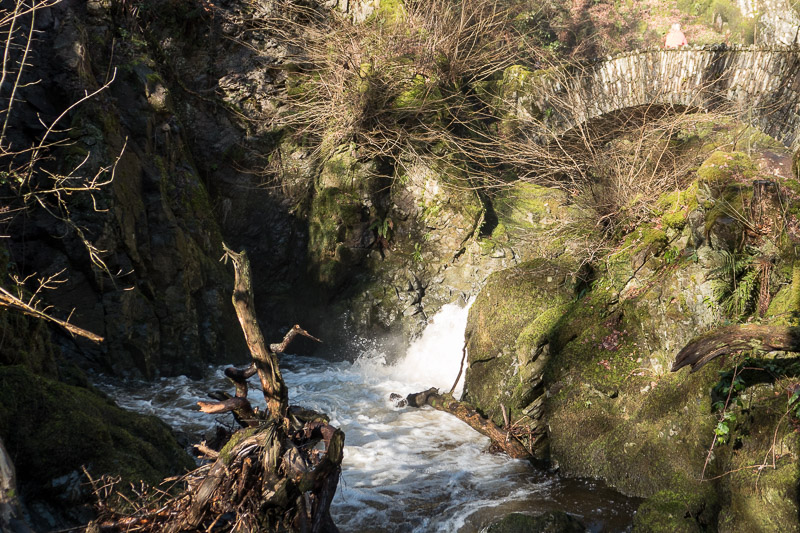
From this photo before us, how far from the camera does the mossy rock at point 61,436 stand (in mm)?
4168

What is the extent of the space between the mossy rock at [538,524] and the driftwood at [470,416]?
1.75 metres

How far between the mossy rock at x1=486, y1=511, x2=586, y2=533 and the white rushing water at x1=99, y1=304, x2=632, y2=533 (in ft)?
1.26

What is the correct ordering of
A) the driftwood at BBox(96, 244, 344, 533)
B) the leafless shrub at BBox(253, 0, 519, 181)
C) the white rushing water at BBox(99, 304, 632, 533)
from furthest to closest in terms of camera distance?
1. the leafless shrub at BBox(253, 0, 519, 181)
2. the white rushing water at BBox(99, 304, 632, 533)
3. the driftwood at BBox(96, 244, 344, 533)

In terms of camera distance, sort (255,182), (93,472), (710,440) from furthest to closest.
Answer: (255,182)
(710,440)
(93,472)

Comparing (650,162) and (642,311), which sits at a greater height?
(650,162)

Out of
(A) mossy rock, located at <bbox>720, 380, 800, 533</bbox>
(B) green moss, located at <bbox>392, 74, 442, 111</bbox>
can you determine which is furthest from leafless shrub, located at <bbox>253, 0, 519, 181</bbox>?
(A) mossy rock, located at <bbox>720, 380, 800, 533</bbox>

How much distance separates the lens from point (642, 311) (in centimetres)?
686

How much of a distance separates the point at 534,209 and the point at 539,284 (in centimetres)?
455

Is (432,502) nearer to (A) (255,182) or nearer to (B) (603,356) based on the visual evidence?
(B) (603,356)

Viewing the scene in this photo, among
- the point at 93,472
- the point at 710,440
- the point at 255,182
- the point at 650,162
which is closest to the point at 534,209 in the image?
the point at 650,162

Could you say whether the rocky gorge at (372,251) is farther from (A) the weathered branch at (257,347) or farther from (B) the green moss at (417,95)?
(A) the weathered branch at (257,347)

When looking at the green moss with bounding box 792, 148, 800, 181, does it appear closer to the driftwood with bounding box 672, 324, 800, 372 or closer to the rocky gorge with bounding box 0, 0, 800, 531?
the rocky gorge with bounding box 0, 0, 800, 531

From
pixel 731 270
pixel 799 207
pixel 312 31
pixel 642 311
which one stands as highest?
pixel 312 31

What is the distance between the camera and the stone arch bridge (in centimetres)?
1006
